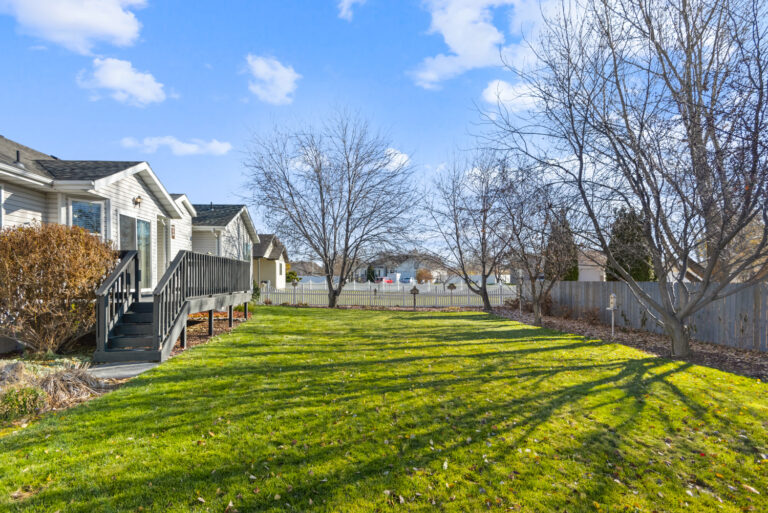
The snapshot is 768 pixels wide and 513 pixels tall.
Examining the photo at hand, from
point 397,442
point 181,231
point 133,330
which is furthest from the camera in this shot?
point 181,231

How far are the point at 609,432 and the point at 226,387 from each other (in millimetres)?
4493

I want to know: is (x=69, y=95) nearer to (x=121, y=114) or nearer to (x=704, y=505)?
(x=121, y=114)

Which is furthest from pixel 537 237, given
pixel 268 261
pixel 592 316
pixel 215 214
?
pixel 268 261

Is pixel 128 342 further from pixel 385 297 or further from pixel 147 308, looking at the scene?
pixel 385 297

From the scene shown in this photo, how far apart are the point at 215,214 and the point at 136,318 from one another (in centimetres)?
1248

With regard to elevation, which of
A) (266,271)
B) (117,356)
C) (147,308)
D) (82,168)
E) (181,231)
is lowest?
(117,356)

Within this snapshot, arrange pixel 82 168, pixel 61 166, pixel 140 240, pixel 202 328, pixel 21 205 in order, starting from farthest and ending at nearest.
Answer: pixel 140 240 < pixel 202 328 < pixel 82 168 < pixel 61 166 < pixel 21 205

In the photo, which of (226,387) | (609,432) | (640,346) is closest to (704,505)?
(609,432)

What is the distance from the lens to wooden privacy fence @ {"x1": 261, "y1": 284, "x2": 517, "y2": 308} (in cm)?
2130

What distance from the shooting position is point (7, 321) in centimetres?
641

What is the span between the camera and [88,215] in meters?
9.34

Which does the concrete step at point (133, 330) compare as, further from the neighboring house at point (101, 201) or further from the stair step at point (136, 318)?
the neighboring house at point (101, 201)

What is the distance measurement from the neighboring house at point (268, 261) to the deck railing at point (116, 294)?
761 inches

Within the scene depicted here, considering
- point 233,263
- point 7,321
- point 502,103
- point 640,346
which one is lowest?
point 640,346
